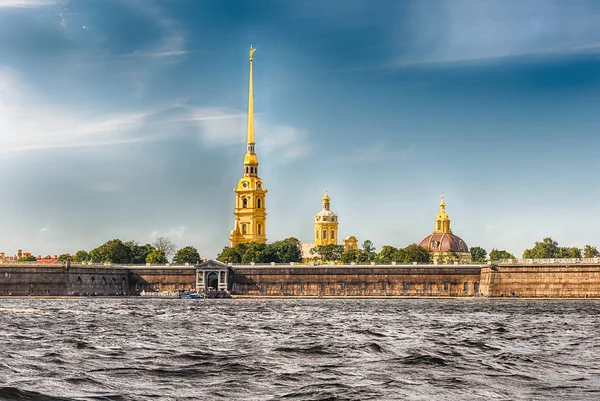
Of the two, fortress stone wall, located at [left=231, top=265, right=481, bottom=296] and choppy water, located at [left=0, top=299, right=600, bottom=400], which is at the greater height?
fortress stone wall, located at [left=231, top=265, right=481, bottom=296]

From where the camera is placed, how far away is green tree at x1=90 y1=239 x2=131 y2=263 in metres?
182

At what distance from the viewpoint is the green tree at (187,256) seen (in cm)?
19175

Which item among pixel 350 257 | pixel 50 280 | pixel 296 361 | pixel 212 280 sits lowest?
pixel 296 361

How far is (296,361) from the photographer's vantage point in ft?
129

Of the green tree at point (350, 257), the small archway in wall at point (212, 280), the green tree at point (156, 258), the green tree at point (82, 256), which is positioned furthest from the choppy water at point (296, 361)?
the green tree at point (82, 256)

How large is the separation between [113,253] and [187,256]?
16.1 metres

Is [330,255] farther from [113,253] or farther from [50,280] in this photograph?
[50,280]

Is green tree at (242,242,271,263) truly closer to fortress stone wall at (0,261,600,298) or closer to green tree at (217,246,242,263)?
green tree at (217,246,242,263)

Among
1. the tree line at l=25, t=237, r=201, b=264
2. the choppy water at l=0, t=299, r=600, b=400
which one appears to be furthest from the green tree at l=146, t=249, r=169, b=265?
the choppy water at l=0, t=299, r=600, b=400

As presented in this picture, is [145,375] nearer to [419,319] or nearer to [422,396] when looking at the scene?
[422,396]

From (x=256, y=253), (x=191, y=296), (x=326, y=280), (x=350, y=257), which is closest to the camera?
(x=191, y=296)

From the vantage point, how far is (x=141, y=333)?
54.7 metres

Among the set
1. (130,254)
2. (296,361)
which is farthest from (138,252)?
(296,361)

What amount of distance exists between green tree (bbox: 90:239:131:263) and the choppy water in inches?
4671
